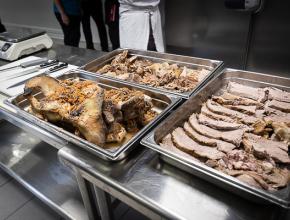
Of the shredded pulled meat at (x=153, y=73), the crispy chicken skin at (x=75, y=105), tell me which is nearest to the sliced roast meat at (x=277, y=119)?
the shredded pulled meat at (x=153, y=73)

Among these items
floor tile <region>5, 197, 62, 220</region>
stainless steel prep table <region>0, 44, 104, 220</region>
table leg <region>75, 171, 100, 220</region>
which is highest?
table leg <region>75, 171, 100, 220</region>

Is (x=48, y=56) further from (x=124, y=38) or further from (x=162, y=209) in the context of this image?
(x=162, y=209)

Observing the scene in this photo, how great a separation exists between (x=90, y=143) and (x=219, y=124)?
52 centimetres

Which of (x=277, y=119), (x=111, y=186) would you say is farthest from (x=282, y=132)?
(x=111, y=186)

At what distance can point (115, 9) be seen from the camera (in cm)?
328

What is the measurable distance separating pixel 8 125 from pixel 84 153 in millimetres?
1837

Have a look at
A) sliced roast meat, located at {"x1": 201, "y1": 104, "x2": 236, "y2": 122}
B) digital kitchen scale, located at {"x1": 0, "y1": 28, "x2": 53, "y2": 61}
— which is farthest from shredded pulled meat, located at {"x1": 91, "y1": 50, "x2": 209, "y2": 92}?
digital kitchen scale, located at {"x1": 0, "y1": 28, "x2": 53, "y2": 61}

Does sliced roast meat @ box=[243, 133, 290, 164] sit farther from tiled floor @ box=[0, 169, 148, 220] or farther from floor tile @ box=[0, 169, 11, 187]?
floor tile @ box=[0, 169, 11, 187]

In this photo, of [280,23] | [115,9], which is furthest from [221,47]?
[115,9]

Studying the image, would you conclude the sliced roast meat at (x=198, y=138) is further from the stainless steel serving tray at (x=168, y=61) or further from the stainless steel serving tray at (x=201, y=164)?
the stainless steel serving tray at (x=168, y=61)

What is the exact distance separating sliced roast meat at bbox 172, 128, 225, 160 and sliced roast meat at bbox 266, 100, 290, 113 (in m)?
0.42

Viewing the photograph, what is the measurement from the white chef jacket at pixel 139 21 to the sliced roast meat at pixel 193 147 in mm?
1677

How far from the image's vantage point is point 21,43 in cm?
204

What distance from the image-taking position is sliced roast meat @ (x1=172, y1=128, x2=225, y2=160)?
2.69ft
